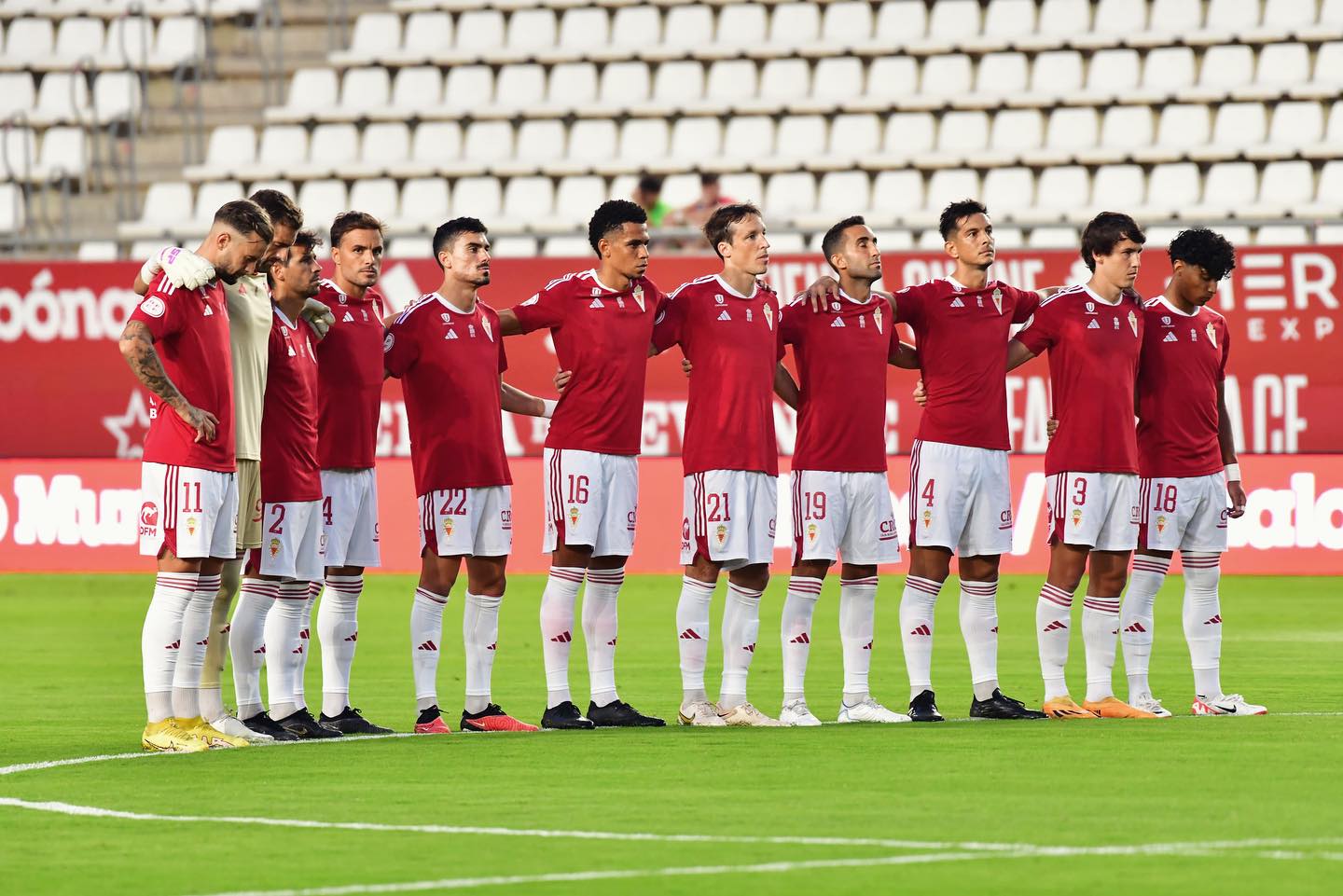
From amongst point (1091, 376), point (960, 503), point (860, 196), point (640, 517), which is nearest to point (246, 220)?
point (960, 503)

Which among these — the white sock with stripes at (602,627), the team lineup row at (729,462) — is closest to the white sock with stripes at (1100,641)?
the team lineup row at (729,462)

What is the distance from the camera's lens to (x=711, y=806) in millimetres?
7219

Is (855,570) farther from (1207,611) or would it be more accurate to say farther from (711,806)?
(711,806)

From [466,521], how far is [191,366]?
1591 millimetres

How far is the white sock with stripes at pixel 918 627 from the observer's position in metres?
9.95

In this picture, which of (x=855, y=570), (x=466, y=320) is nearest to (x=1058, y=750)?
(x=855, y=570)

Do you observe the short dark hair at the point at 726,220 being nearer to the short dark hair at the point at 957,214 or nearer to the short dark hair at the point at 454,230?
the short dark hair at the point at 957,214

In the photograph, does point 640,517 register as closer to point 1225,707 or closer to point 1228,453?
point 1228,453

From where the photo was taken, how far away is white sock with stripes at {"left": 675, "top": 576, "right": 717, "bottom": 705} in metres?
9.84

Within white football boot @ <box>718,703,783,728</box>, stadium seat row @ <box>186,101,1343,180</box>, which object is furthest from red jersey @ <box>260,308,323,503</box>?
stadium seat row @ <box>186,101,1343,180</box>

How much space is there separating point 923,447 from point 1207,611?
167cm

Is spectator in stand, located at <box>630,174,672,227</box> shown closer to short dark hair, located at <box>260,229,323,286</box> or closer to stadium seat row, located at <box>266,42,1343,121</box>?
stadium seat row, located at <box>266,42,1343,121</box>

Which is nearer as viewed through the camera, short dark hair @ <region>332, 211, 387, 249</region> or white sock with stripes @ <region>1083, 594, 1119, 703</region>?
short dark hair @ <region>332, 211, 387, 249</region>

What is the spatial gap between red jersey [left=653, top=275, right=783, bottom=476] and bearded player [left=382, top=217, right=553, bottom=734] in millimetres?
940
